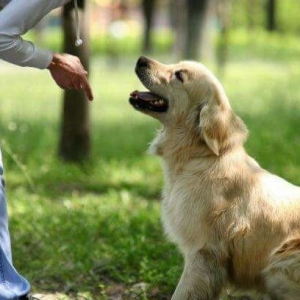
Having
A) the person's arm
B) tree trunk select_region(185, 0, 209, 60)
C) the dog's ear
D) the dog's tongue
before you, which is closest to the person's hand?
the person's arm

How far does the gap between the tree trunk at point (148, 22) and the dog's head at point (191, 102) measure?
26.8 m

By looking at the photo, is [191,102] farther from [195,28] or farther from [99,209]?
[195,28]

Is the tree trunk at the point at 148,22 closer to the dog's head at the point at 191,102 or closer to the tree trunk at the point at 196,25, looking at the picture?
the tree trunk at the point at 196,25

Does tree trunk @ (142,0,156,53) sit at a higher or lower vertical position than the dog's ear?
lower

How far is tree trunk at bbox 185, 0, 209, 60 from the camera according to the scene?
77.2 feet

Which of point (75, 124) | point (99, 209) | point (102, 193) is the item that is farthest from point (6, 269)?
point (75, 124)

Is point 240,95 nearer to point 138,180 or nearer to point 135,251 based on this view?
point 138,180

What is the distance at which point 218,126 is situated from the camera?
5.20 meters

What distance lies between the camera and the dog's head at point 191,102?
5.21 meters

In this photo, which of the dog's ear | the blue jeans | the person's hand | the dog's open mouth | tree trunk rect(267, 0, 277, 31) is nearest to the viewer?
the blue jeans

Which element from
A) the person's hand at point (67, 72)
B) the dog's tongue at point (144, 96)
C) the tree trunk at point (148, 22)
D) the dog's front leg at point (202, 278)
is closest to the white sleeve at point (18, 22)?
the person's hand at point (67, 72)

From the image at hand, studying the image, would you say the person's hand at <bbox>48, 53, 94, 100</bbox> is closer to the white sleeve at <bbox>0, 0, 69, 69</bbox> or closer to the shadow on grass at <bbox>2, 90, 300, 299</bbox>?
the white sleeve at <bbox>0, 0, 69, 69</bbox>

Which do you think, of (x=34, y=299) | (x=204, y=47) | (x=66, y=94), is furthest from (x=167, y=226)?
(x=204, y=47)

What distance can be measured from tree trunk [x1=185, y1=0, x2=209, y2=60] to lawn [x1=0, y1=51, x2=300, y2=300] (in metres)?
7.08
